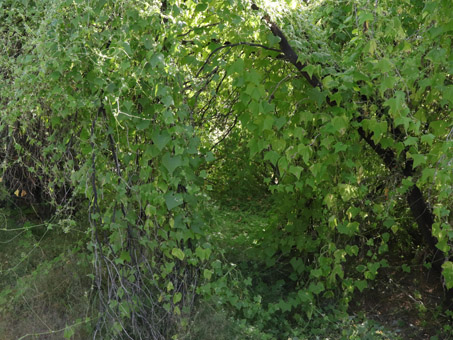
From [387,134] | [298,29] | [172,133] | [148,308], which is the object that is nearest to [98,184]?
[172,133]

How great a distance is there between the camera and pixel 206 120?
4.09m

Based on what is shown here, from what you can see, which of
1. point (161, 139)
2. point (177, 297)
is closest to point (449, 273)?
point (177, 297)

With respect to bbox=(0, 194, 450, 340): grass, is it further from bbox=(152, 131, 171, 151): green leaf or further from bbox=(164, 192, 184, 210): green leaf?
bbox=(152, 131, 171, 151): green leaf

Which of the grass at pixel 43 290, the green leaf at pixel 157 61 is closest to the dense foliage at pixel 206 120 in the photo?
the green leaf at pixel 157 61

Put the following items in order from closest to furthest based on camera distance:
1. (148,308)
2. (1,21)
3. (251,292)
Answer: (148,308)
(251,292)
(1,21)

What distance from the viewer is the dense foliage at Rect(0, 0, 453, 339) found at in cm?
282

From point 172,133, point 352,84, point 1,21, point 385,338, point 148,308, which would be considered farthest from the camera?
point 1,21

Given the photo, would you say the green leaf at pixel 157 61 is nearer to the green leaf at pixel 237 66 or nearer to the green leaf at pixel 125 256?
the green leaf at pixel 237 66

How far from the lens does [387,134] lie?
344 centimetres

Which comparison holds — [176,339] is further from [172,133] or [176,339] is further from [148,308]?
[172,133]

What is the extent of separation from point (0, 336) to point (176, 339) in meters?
1.23

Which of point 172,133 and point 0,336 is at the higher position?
point 172,133

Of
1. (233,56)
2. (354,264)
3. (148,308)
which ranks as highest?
(233,56)

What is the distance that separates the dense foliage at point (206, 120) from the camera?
2.82 m
